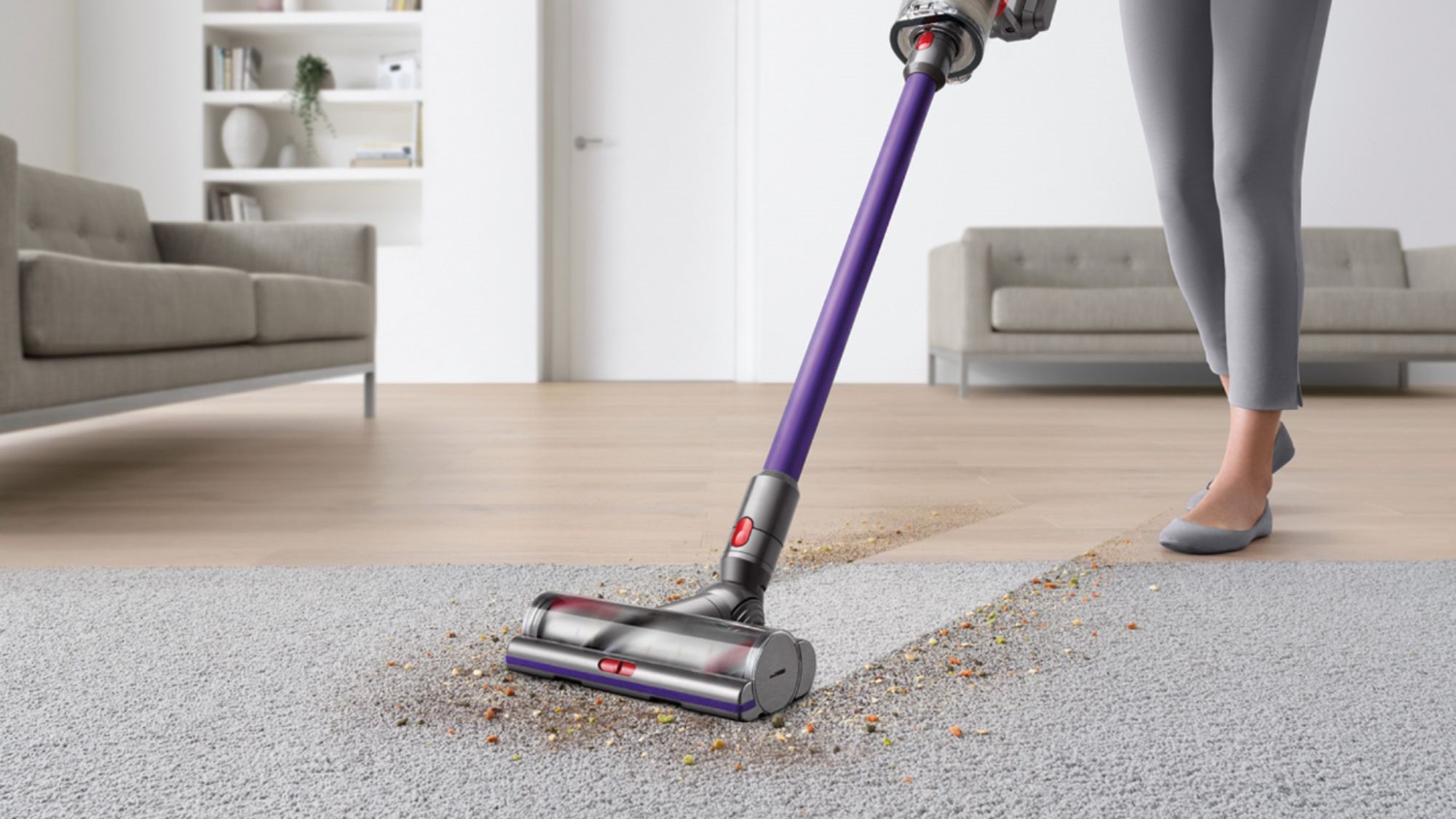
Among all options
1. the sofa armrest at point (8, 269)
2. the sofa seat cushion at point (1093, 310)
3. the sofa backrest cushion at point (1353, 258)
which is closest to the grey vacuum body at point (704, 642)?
the sofa armrest at point (8, 269)

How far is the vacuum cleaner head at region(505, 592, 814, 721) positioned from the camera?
25.3 inches

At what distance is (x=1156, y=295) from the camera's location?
3914 millimetres

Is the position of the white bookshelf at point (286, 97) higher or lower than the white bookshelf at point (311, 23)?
lower

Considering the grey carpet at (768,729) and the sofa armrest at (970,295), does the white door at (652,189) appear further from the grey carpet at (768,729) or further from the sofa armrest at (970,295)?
the grey carpet at (768,729)

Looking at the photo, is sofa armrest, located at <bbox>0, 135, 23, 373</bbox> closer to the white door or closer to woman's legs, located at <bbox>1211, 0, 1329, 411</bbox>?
woman's legs, located at <bbox>1211, 0, 1329, 411</bbox>

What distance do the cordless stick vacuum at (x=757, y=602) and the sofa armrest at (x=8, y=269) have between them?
47.0 inches

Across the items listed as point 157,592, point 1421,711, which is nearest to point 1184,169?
point 1421,711

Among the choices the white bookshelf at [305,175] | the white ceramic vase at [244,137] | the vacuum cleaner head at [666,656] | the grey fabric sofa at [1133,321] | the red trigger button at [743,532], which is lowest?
the vacuum cleaner head at [666,656]

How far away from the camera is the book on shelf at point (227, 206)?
4.85 meters

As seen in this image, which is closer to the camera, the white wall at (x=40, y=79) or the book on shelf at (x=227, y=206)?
the white wall at (x=40, y=79)

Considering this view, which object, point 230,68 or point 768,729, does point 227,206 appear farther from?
point 768,729

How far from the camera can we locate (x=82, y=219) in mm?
2830

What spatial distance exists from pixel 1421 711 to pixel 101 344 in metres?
1.82

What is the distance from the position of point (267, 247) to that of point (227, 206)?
2.06 metres
